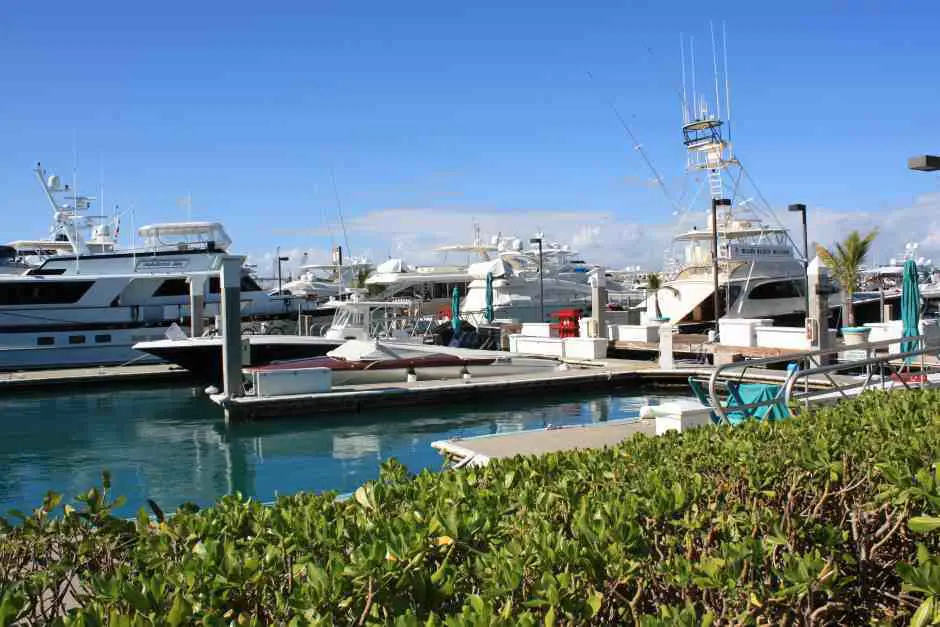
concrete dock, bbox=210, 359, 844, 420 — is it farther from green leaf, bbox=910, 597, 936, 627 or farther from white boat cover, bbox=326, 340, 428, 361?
green leaf, bbox=910, 597, 936, 627

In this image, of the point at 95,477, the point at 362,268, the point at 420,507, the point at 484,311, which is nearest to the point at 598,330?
the point at 484,311

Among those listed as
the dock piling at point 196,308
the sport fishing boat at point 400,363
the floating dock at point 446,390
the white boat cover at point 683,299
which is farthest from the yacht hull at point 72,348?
the white boat cover at point 683,299

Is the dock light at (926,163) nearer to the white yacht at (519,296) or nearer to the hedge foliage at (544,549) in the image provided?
the hedge foliage at (544,549)

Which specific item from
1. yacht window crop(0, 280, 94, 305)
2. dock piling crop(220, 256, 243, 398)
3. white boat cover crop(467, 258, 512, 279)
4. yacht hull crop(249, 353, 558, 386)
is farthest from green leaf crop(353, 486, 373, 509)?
white boat cover crop(467, 258, 512, 279)

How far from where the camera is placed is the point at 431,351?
26.1 m

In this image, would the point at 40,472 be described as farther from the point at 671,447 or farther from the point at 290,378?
the point at 671,447

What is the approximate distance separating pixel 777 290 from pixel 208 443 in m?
28.3

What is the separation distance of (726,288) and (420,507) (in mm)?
34635

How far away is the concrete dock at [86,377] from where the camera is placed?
27766 millimetres

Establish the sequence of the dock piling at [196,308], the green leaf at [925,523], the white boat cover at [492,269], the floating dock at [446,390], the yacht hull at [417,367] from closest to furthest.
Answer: the green leaf at [925,523]
the floating dock at [446,390]
the yacht hull at [417,367]
the dock piling at [196,308]
the white boat cover at [492,269]

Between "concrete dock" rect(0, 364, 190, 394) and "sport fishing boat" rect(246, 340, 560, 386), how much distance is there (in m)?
7.33

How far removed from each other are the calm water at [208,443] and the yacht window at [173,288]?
11684 mm

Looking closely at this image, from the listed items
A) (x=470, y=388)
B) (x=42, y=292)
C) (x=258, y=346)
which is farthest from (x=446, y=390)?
(x=42, y=292)

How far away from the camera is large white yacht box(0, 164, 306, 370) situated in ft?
109
